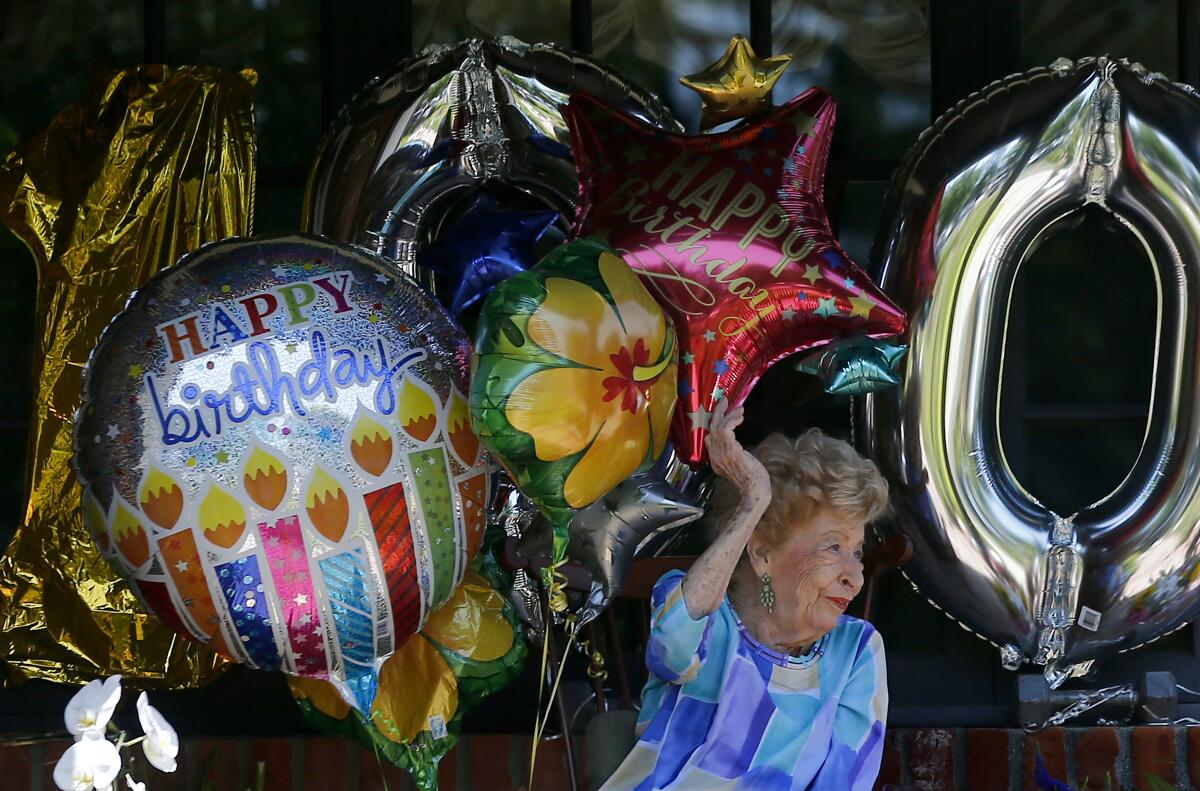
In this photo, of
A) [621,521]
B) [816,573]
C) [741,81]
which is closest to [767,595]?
[816,573]

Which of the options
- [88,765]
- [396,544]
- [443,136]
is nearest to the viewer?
[88,765]

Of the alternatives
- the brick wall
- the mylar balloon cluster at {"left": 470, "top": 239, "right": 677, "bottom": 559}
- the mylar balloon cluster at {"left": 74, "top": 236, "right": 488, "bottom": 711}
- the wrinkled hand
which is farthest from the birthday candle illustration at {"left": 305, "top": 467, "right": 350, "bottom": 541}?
the brick wall

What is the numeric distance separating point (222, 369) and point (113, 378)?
0.50 feet

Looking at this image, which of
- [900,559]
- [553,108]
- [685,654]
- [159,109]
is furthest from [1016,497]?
[159,109]

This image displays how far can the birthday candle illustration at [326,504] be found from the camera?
206cm

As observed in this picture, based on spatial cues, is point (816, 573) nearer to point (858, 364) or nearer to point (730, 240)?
point (858, 364)

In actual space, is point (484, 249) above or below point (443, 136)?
below

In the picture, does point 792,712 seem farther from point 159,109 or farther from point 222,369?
point 159,109

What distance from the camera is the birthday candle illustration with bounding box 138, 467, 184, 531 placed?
2059 mm

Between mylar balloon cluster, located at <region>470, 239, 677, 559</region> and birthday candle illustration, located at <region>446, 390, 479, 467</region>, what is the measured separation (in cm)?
14

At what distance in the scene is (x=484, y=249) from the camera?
2523 mm

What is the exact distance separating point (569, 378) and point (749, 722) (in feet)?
2.16

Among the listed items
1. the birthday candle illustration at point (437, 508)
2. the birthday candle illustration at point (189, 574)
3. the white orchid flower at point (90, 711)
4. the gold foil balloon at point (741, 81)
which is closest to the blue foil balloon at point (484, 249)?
the gold foil balloon at point (741, 81)

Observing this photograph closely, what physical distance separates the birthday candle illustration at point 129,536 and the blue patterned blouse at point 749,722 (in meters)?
0.72
